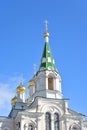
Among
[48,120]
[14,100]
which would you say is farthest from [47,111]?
[14,100]

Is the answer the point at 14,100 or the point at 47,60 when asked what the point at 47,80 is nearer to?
the point at 47,60

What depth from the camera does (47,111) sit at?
40906 mm

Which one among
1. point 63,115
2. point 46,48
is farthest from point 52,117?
point 46,48

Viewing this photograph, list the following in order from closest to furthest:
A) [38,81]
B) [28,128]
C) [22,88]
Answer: [28,128]
[38,81]
[22,88]

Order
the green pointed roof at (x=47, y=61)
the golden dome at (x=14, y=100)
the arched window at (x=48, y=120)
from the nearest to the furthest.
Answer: the arched window at (x=48, y=120) < the green pointed roof at (x=47, y=61) < the golden dome at (x=14, y=100)

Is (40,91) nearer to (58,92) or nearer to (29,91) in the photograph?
(58,92)

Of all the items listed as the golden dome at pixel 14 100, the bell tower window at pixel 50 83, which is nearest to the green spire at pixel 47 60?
the bell tower window at pixel 50 83

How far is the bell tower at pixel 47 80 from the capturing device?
137 feet

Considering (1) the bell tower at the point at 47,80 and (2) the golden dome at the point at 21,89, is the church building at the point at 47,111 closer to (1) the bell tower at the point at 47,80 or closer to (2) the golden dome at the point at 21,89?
(1) the bell tower at the point at 47,80

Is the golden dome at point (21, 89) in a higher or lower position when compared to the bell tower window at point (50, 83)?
higher

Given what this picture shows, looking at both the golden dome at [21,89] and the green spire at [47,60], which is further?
the golden dome at [21,89]

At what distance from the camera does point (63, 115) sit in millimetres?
41031

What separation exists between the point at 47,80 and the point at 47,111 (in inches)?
129

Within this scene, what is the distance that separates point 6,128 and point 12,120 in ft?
3.39
